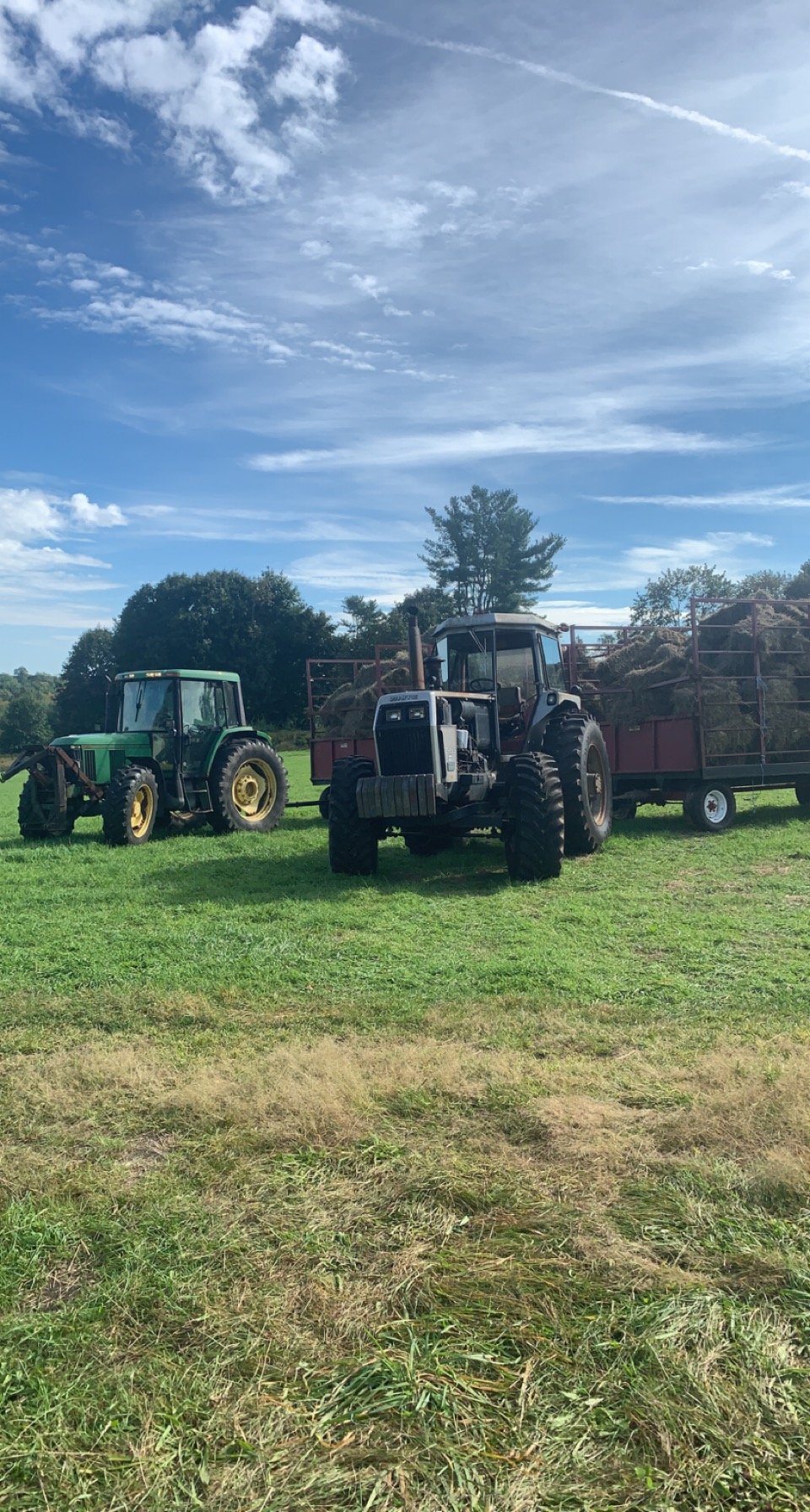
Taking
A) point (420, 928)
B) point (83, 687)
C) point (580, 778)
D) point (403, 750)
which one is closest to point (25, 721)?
point (83, 687)

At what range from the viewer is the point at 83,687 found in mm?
55594

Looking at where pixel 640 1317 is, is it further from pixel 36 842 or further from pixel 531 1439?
pixel 36 842

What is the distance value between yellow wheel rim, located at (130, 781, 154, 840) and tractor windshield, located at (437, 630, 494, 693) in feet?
14.3

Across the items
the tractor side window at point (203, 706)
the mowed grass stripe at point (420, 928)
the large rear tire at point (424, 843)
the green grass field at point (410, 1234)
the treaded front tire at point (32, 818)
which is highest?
the tractor side window at point (203, 706)

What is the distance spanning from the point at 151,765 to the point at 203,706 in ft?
3.86

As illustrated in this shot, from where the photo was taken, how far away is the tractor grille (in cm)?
977

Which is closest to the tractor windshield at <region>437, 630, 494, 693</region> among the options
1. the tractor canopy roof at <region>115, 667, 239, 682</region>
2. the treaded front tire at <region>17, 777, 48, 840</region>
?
the tractor canopy roof at <region>115, 667, 239, 682</region>

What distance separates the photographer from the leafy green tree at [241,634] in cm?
5375

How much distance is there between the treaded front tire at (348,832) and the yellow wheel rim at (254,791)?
446 centimetres

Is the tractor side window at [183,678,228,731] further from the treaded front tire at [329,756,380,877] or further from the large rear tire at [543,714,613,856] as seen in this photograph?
the large rear tire at [543,714,613,856]

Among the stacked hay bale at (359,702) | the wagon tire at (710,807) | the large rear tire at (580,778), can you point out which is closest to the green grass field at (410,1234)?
the large rear tire at (580,778)

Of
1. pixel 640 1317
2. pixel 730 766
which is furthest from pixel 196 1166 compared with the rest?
pixel 730 766

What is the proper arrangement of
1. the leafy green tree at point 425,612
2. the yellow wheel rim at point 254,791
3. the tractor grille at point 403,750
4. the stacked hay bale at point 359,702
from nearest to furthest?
the tractor grille at point 403,750
the yellow wheel rim at point 254,791
the stacked hay bale at point 359,702
the leafy green tree at point 425,612

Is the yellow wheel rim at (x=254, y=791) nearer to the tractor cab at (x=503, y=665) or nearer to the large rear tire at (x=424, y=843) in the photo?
the large rear tire at (x=424, y=843)
